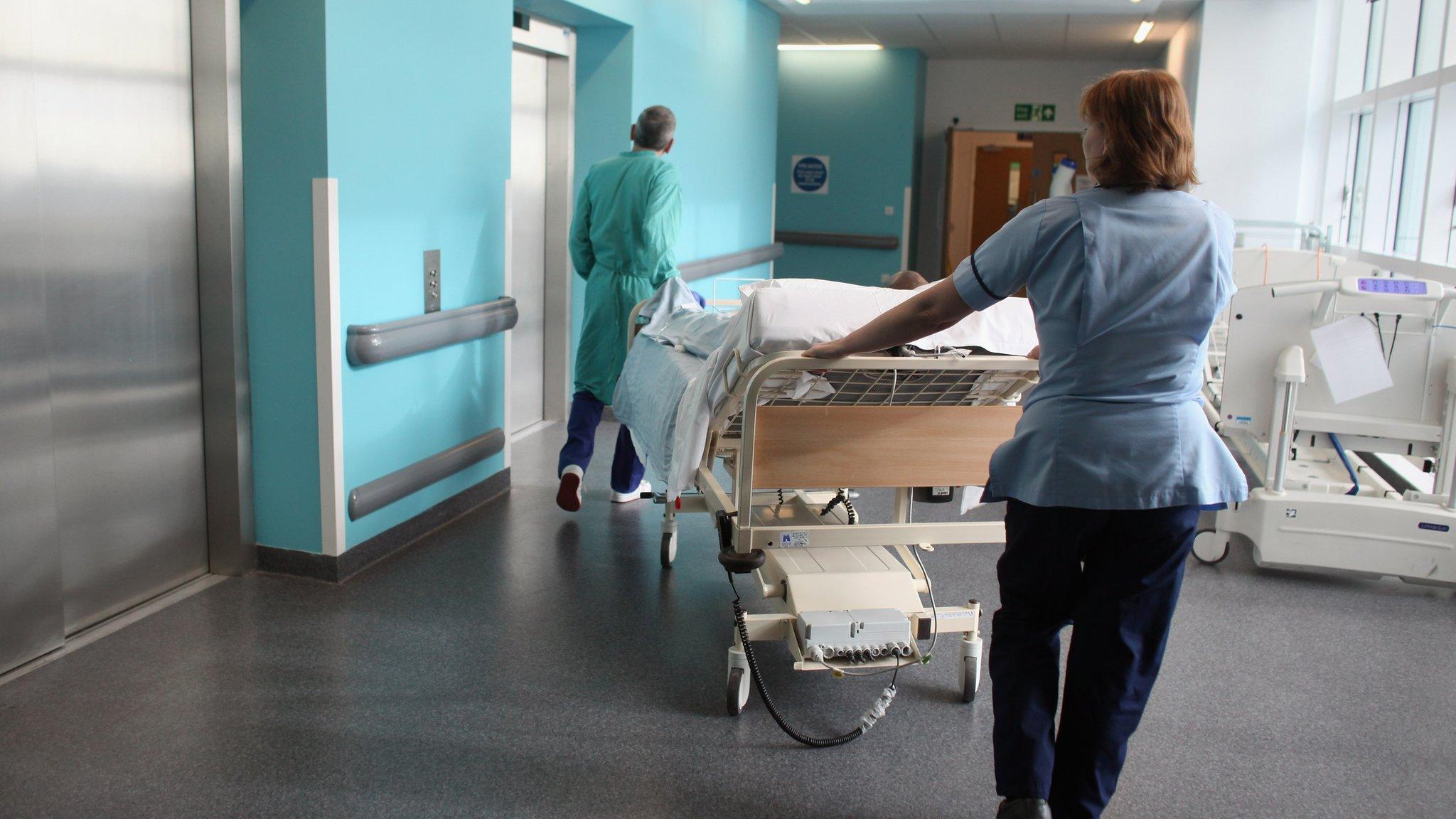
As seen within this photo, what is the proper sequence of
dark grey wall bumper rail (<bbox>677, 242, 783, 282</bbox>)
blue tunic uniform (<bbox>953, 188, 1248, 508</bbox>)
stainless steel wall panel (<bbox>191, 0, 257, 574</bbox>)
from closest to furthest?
blue tunic uniform (<bbox>953, 188, 1248, 508</bbox>) < stainless steel wall panel (<bbox>191, 0, 257, 574</bbox>) < dark grey wall bumper rail (<bbox>677, 242, 783, 282</bbox>)

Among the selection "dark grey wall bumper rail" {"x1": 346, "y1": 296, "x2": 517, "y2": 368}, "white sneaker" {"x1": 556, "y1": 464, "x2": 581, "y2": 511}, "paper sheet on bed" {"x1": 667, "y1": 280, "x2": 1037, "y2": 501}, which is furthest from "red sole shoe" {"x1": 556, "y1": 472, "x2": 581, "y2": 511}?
"paper sheet on bed" {"x1": 667, "y1": 280, "x2": 1037, "y2": 501}

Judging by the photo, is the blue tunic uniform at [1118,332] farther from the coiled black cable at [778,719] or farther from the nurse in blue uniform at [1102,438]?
the coiled black cable at [778,719]

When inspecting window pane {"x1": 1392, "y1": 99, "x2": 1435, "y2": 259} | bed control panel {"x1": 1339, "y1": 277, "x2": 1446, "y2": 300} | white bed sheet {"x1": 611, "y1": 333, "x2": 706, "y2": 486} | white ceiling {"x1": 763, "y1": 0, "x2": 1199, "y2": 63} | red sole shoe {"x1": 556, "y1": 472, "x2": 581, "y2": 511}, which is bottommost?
red sole shoe {"x1": 556, "y1": 472, "x2": 581, "y2": 511}

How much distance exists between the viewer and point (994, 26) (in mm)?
9594

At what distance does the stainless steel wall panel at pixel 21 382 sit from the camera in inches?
109

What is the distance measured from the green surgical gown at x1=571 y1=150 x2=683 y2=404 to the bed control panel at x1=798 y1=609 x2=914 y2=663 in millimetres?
2090

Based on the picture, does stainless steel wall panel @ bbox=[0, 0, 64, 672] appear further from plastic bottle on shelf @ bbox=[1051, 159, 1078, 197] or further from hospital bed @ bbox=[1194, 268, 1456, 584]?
plastic bottle on shelf @ bbox=[1051, 159, 1078, 197]

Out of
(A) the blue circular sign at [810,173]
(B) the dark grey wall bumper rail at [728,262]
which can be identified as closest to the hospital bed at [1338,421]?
(B) the dark grey wall bumper rail at [728,262]

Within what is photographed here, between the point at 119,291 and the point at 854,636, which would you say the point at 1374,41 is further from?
the point at 119,291

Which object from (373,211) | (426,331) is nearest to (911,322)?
(373,211)

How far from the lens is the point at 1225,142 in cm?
831

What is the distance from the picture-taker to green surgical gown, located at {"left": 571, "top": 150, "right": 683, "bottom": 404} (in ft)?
15.0

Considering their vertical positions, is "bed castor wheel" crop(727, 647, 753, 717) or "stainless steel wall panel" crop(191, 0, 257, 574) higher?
"stainless steel wall panel" crop(191, 0, 257, 574)

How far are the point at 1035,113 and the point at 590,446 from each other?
8961 millimetres
